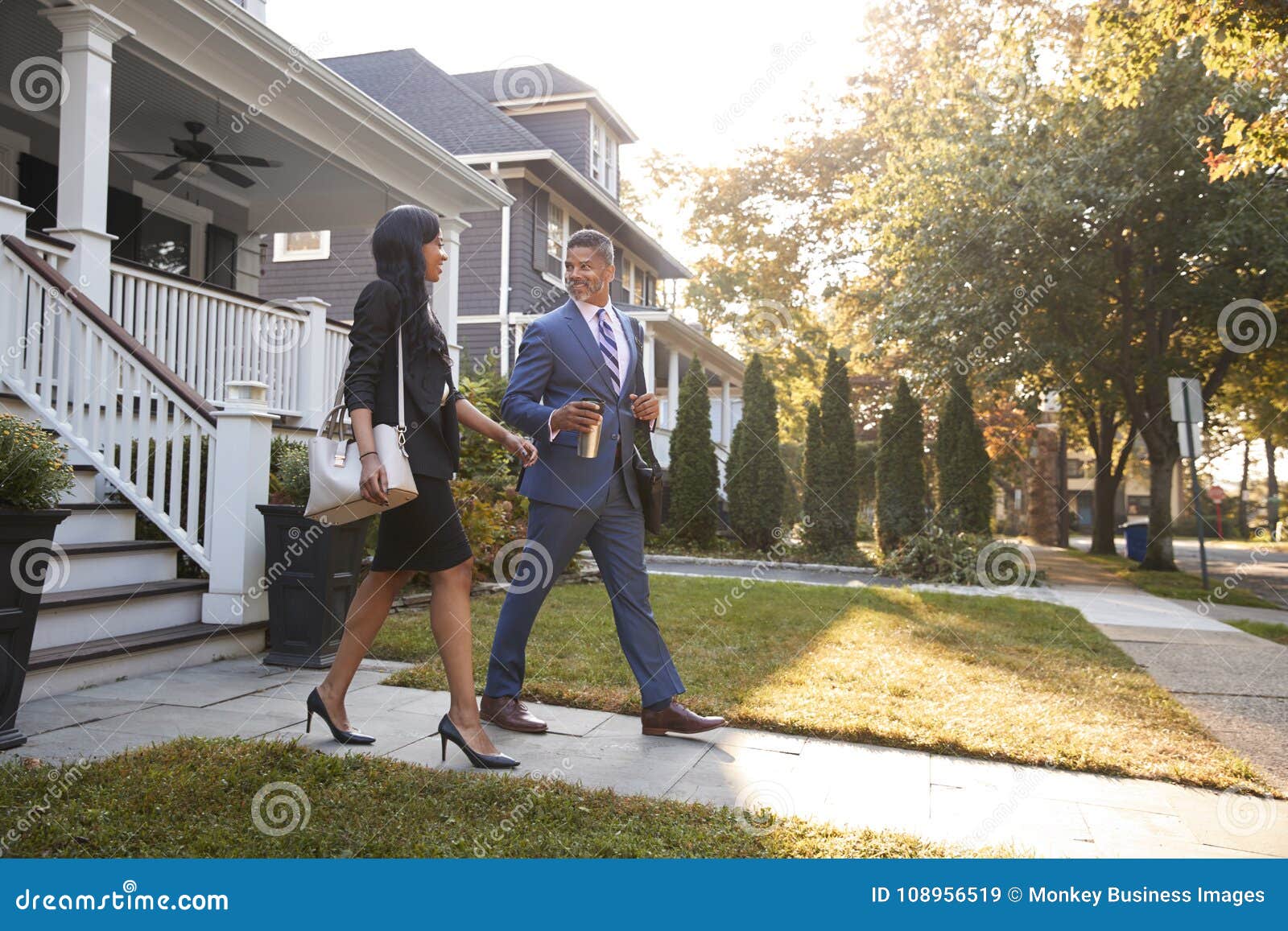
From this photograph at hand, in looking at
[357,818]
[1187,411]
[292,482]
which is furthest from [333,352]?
[1187,411]

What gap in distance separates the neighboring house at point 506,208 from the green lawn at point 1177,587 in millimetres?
7236

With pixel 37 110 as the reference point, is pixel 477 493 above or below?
below

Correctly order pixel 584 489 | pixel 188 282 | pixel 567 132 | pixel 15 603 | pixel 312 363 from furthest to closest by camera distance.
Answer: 1. pixel 567 132
2. pixel 312 363
3. pixel 188 282
4. pixel 584 489
5. pixel 15 603

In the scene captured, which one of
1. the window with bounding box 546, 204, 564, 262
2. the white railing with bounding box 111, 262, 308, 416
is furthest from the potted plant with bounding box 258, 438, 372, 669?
the window with bounding box 546, 204, 564, 262

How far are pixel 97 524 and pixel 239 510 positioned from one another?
0.84m

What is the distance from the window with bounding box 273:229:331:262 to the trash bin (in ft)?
54.5

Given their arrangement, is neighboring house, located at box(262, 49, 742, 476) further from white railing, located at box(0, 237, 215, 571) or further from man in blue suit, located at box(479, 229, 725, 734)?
man in blue suit, located at box(479, 229, 725, 734)

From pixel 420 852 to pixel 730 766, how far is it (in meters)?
1.41

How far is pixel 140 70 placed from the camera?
8969mm

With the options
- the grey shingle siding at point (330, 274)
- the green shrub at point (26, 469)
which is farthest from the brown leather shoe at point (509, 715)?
the grey shingle siding at point (330, 274)

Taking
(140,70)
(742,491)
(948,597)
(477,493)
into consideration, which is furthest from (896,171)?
(140,70)

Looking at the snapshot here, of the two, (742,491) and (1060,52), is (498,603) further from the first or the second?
(1060,52)

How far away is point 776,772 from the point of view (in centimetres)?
357

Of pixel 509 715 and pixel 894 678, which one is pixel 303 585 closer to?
pixel 509 715
